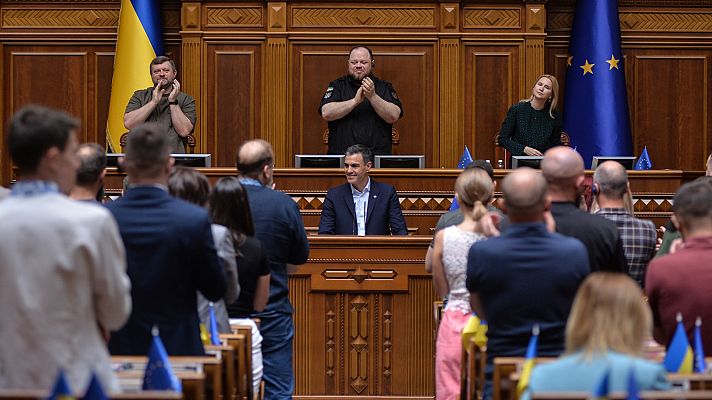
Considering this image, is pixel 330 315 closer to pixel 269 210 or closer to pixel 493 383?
pixel 269 210

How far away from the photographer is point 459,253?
5180 mm

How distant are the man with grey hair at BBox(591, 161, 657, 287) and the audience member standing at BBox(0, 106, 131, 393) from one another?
2.61 m

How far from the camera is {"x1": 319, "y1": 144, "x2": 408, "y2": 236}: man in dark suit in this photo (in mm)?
7785

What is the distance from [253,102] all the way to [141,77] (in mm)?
1003

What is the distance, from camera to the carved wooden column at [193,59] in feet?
33.6

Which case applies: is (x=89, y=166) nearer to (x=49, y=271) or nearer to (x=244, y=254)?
(x=244, y=254)

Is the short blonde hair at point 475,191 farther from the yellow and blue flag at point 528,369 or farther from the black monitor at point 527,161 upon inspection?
the black monitor at point 527,161

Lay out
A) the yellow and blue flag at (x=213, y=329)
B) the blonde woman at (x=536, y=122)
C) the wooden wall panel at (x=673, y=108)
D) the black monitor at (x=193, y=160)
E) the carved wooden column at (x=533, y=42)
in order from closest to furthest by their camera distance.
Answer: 1. the yellow and blue flag at (x=213, y=329)
2. the black monitor at (x=193, y=160)
3. the blonde woman at (x=536, y=122)
4. the carved wooden column at (x=533, y=42)
5. the wooden wall panel at (x=673, y=108)

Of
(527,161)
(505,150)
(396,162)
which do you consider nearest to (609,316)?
(527,161)

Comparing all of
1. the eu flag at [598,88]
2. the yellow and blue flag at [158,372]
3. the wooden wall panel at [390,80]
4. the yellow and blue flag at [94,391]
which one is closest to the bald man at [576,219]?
the yellow and blue flag at [158,372]

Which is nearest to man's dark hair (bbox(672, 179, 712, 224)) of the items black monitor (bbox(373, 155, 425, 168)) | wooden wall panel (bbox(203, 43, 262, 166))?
black monitor (bbox(373, 155, 425, 168))

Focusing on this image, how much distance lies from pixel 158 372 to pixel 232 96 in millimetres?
7122

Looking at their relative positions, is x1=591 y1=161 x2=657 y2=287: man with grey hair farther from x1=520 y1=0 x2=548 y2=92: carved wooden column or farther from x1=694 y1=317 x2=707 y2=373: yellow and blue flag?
x1=520 y1=0 x2=548 y2=92: carved wooden column

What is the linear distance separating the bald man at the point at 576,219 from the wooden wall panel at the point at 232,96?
6002 millimetres
